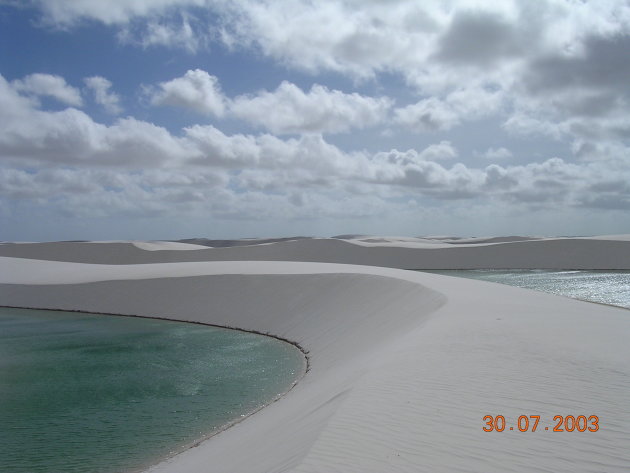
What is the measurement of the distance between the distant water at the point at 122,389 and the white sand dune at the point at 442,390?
75cm

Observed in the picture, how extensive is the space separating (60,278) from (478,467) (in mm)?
26643

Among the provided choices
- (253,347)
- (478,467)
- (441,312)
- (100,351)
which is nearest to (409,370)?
(478,467)

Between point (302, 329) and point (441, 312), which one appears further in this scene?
point (302, 329)

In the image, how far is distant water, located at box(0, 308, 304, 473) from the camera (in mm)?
7180

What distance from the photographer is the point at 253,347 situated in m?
14.7

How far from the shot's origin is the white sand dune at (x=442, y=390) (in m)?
4.34

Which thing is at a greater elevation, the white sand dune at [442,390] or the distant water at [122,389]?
the white sand dune at [442,390]

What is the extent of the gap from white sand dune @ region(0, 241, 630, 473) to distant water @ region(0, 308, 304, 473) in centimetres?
75

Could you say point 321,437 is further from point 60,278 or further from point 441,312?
point 60,278
